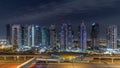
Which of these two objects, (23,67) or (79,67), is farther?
(79,67)

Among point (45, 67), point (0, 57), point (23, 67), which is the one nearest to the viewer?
point (23, 67)

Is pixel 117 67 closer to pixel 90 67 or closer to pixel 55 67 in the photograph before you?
pixel 90 67

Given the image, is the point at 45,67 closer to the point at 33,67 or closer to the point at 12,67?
the point at 33,67

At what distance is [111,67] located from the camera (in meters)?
22.5

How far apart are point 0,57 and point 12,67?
2174 cm

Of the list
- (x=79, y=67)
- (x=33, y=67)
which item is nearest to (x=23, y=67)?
(x=33, y=67)

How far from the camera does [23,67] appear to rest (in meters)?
18.4

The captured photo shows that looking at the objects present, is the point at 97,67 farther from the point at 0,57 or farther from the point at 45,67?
the point at 0,57

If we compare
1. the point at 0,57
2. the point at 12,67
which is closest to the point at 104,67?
the point at 12,67

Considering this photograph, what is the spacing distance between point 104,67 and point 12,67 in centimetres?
583

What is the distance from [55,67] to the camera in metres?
22.4

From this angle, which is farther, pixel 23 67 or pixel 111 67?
pixel 111 67

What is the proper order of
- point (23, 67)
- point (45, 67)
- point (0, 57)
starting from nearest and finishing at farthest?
point (23, 67) < point (45, 67) < point (0, 57)

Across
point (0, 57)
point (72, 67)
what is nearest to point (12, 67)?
point (72, 67)
